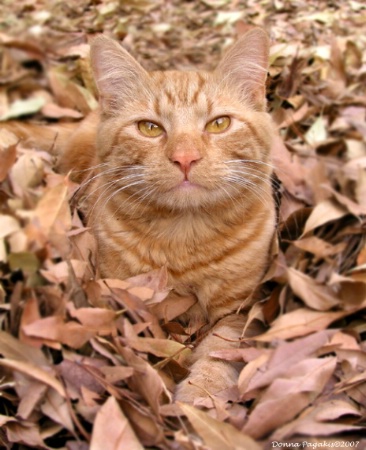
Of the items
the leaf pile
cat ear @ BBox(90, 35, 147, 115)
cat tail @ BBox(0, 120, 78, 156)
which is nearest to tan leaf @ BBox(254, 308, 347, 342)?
the leaf pile

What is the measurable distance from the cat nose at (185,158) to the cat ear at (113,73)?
2.11 ft

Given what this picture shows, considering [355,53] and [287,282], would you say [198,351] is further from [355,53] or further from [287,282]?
[355,53]

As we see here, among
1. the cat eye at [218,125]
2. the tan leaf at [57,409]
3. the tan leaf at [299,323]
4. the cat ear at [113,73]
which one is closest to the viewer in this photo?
the tan leaf at [57,409]

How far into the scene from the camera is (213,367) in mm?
2309

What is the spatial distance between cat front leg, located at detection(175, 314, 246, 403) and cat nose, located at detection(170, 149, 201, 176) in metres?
0.74

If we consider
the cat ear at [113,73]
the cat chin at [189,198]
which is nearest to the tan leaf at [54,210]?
the cat chin at [189,198]

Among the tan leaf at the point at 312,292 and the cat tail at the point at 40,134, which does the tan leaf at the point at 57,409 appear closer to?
the tan leaf at the point at 312,292

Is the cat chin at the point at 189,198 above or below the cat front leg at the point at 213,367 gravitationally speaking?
above

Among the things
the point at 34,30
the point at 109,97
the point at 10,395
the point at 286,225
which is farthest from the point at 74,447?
the point at 34,30

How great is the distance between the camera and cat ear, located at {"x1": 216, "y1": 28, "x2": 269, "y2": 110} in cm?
263

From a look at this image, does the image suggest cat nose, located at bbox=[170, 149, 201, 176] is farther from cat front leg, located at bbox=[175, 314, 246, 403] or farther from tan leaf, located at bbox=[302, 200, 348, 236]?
cat front leg, located at bbox=[175, 314, 246, 403]

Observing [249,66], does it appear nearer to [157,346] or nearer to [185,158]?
[185,158]

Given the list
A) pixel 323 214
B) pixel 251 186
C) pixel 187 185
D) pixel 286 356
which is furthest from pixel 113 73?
pixel 286 356

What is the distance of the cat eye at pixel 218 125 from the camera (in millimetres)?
2533
